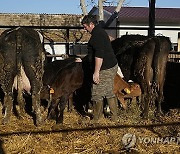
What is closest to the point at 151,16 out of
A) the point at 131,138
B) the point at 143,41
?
the point at 143,41

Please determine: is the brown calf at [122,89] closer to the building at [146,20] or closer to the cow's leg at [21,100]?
the cow's leg at [21,100]

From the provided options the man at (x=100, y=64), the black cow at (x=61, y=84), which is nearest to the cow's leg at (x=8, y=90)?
the black cow at (x=61, y=84)

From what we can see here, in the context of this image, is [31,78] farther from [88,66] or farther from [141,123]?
[141,123]

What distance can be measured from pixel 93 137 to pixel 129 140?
1.61ft

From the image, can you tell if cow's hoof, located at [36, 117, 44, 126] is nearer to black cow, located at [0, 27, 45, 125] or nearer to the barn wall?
black cow, located at [0, 27, 45, 125]

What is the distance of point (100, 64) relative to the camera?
211 inches

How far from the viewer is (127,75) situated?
23.1 feet

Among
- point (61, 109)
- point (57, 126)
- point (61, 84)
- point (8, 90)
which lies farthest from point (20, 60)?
point (57, 126)

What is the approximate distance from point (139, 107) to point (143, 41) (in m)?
1.29

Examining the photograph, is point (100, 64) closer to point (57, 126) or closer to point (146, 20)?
point (57, 126)

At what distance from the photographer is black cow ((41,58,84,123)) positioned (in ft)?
20.3

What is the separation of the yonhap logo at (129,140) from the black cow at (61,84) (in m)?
1.55

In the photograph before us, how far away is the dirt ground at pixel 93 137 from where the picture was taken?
177 inches

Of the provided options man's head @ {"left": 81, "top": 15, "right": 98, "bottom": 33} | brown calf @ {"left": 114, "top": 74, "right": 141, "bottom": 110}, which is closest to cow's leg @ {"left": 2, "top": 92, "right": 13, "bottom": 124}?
man's head @ {"left": 81, "top": 15, "right": 98, "bottom": 33}
